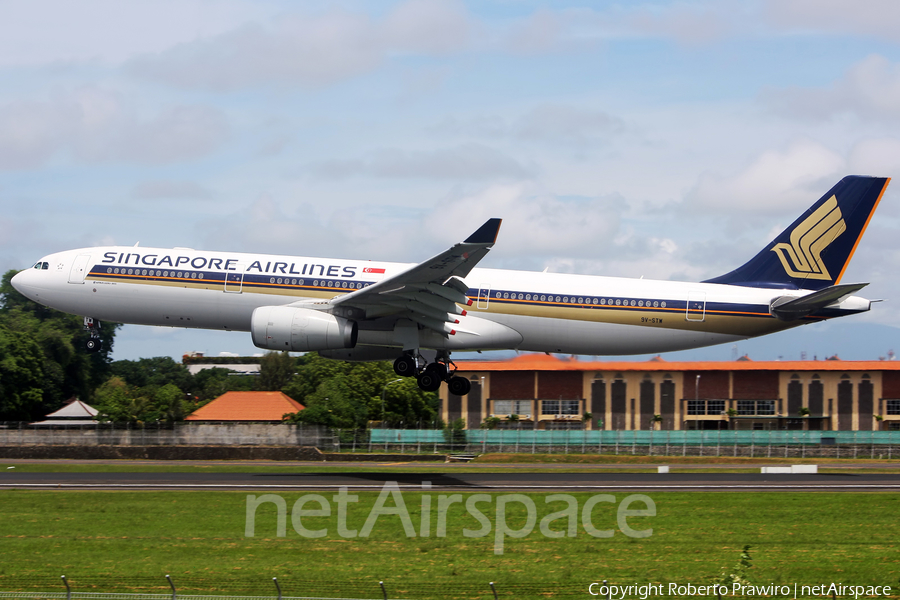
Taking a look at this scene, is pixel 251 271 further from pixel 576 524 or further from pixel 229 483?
pixel 576 524

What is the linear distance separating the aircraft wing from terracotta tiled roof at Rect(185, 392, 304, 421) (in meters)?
53.5

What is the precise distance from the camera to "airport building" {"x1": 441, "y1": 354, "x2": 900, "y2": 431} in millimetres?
85875

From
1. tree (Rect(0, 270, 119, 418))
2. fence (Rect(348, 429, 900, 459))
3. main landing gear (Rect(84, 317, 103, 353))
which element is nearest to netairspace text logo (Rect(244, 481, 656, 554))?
main landing gear (Rect(84, 317, 103, 353))

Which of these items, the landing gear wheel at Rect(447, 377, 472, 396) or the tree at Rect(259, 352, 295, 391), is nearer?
the landing gear wheel at Rect(447, 377, 472, 396)

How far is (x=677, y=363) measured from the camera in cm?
8719

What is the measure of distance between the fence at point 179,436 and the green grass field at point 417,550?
29.0 metres

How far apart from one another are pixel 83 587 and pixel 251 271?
2011 centimetres

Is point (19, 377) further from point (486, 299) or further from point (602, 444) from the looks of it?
point (486, 299)

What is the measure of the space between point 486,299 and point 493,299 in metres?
0.31

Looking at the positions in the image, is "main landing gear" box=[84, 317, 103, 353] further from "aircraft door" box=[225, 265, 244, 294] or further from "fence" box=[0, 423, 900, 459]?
"fence" box=[0, 423, 900, 459]

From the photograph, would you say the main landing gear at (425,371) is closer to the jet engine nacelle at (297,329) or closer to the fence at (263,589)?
the jet engine nacelle at (297,329)

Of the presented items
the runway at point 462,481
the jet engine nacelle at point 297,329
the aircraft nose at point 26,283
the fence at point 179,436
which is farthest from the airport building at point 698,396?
the aircraft nose at point 26,283

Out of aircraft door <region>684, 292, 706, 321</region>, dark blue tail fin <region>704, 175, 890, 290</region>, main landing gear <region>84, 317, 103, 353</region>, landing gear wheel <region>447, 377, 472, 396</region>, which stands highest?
dark blue tail fin <region>704, 175, 890, 290</region>

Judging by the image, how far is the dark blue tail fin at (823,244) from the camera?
40219 mm
